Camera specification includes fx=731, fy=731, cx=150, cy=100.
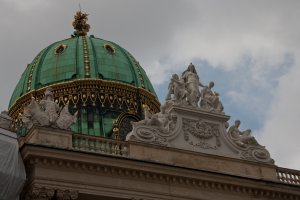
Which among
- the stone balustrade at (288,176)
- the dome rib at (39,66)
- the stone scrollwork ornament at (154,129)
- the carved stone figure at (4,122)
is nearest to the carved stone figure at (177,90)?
the stone scrollwork ornament at (154,129)

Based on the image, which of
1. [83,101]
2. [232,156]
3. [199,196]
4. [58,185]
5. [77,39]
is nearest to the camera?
[58,185]

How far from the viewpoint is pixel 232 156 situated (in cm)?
2542

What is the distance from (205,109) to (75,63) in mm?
9399

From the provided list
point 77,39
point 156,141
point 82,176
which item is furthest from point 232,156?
point 77,39

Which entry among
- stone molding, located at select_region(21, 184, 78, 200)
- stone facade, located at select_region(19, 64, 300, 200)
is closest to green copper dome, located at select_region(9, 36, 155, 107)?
stone facade, located at select_region(19, 64, 300, 200)

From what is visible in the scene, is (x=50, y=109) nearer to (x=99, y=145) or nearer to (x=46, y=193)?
(x=99, y=145)

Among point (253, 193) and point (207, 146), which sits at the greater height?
point (207, 146)

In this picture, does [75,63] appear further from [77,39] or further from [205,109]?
[205,109]

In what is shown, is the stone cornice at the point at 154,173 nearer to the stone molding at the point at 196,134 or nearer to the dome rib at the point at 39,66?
the stone molding at the point at 196,134

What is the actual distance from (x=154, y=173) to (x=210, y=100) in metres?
4.50

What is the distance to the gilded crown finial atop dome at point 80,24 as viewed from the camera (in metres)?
37.3

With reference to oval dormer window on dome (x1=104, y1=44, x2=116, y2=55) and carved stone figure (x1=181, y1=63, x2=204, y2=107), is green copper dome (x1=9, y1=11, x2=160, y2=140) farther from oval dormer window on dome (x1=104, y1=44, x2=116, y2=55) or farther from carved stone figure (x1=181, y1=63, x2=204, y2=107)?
carved stone figure (x1=181, y1=63, x2=204, y2=107)

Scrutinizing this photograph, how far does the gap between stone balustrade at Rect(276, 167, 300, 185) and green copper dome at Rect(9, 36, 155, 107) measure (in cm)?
967

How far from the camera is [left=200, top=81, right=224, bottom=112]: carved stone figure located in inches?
1029
